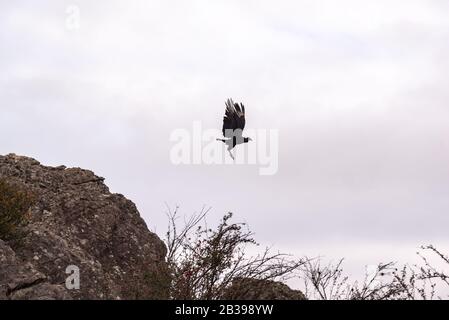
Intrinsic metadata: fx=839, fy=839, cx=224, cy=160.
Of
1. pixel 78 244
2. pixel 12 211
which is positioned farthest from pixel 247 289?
pixel 12 211

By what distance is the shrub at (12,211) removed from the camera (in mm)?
19500

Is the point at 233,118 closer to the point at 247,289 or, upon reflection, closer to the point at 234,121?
A: the point at 234,121

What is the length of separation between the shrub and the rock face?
28 centimetres

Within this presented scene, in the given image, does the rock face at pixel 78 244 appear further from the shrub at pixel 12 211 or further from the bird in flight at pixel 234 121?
the bird in flight at pixel 234 121

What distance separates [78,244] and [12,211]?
2.14 m

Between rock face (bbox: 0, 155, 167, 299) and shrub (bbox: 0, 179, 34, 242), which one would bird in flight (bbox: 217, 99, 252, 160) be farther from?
shrub (bbox: 0, 179, 34, 242)

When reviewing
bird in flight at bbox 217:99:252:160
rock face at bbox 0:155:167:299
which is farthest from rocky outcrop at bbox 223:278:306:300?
Answer: bird in flight at bbox 217:99:252:160

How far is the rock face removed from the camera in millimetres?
18031

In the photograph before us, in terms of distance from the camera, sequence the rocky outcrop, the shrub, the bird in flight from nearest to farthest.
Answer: the rocky outcrop, the shrub, the bird in flight

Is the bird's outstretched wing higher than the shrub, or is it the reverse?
the bird's outstretched wing

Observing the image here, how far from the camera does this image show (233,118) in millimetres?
21859

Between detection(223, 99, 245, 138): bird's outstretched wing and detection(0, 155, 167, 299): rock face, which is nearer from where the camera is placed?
detection(0, 155, 167, 299): rock face
